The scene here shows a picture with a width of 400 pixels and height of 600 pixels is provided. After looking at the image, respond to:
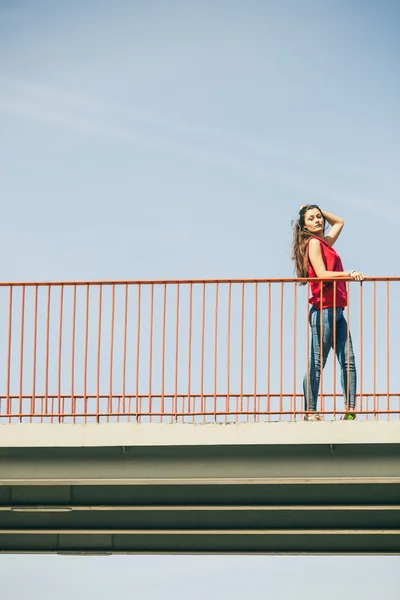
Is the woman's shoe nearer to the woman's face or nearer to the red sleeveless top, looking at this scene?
the red sleeveless top

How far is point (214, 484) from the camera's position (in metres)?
13.7

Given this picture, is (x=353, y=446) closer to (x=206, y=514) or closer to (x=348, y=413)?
(x=348, y=413)

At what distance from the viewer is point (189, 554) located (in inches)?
579

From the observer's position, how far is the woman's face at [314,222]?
1472cm

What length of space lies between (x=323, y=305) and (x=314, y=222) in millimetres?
978

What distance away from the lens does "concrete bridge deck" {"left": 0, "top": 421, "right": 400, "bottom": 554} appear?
532 inches

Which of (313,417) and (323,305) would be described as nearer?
(313,417)

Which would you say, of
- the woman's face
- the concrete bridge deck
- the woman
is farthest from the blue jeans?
the woman's face

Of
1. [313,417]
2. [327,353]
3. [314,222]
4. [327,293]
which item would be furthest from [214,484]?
[314,222]

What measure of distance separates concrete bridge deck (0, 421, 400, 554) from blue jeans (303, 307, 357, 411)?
0.52 m

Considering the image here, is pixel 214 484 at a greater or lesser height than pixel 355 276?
lesser

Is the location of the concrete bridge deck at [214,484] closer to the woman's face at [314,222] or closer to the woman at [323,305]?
the woman at [323,305]

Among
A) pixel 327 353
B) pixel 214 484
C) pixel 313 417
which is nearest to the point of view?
pixel 214 484

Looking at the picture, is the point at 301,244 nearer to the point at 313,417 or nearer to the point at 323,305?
the point at 323,305
